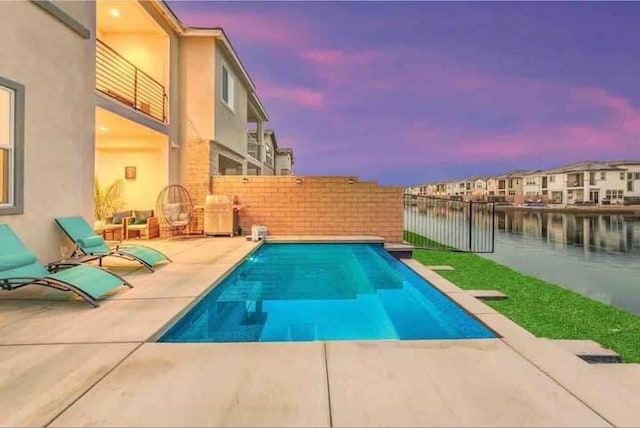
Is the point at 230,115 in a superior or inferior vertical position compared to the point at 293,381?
superior

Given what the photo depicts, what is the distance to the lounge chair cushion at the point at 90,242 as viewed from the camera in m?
6.38

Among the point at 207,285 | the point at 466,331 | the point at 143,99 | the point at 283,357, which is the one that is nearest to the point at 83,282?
the point at 207,285

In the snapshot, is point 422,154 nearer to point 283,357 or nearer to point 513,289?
point 513,289

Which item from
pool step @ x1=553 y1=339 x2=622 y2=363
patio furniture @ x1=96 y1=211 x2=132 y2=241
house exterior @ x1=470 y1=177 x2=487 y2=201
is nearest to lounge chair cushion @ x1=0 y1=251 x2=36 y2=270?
patio furniture @ x1=96 y1=211 x2=132 y2=241

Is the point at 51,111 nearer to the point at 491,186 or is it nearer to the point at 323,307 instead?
the point at 323,307

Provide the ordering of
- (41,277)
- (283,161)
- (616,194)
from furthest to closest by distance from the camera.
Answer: (616,194), (283,161), (41,277)

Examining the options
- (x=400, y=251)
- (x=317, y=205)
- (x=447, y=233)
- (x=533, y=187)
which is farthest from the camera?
(x=533, y=187)

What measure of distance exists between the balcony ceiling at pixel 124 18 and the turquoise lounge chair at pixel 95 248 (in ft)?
19.5

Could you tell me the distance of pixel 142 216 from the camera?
1166cm

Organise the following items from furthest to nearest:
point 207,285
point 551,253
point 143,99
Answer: point 551,253 → point 143,99 → point 207,285

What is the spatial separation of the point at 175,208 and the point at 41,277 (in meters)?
6.91

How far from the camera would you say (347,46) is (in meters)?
27.6

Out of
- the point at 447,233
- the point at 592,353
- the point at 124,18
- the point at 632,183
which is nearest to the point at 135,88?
the point at 124,18

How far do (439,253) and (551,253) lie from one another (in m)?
5.63
